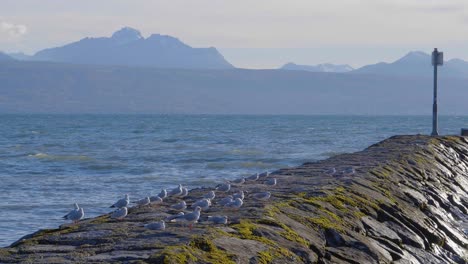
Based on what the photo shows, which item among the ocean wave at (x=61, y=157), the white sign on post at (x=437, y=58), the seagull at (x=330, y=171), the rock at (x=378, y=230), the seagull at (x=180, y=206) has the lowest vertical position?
the ocean wave at (x=61, y=157)

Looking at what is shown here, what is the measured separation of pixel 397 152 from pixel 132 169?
1456cm

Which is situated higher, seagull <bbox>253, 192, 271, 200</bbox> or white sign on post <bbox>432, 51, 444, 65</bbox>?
white sign on post <bbox>432, 51, 444, 65</bbox>

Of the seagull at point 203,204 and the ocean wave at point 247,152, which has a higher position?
the seagull at point 203,204

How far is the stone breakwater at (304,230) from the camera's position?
7148 millimetres

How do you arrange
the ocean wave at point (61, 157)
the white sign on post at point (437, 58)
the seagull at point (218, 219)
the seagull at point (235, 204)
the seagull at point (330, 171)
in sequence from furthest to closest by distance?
1. the ocean wave at point (61, 157)
2. the white sign on post at point (437, 58)
3. the seagull at point (330, 171)
4. the seagull at point (235, 204)
5. the seagull at point (218, 219)

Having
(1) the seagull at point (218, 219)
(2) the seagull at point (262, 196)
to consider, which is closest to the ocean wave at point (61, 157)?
(2) the seagull at point (262, 196)

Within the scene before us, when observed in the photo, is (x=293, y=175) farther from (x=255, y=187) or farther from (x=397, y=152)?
(x=397, y=152)

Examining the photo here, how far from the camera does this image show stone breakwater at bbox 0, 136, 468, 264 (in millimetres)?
7148

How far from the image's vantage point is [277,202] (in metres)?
9.83

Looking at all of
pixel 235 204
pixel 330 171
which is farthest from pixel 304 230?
pixel 330 171

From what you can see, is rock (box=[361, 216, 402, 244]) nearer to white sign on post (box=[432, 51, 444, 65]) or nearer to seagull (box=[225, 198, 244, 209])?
seagull (box=[225, 198, 244, 209])

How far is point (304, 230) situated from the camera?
341 inches

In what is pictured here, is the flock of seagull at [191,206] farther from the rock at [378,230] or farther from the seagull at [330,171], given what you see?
the seagull at [330,171]

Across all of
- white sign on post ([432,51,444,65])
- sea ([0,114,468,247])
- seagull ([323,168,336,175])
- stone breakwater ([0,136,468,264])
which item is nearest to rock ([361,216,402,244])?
stone breakwater ([0,136,468,264])
